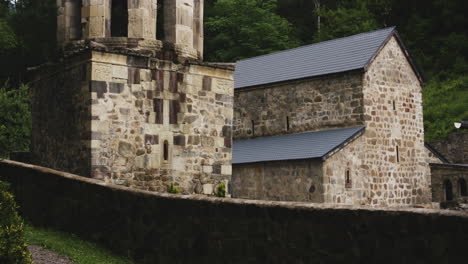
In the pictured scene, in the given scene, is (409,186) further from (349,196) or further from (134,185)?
(134,185)

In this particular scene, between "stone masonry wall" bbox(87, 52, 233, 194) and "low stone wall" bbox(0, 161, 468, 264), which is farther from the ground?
"stone masonry wall" bbox(87, 52, 233, 194)

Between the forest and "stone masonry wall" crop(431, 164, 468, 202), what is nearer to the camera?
"stone masonry wall" crop(431, 164, 468, 202)

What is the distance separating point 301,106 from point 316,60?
7.16 feet

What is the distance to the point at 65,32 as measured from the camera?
13891mm

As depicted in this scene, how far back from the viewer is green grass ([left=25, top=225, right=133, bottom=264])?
30.7 ft

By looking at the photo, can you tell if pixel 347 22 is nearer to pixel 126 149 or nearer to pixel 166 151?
pixel 166 151

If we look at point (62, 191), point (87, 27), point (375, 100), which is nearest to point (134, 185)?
point (62, 191)

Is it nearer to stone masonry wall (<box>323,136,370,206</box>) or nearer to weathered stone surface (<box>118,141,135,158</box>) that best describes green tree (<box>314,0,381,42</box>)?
stone masonry wall (<box>323,136,370,206</box>)

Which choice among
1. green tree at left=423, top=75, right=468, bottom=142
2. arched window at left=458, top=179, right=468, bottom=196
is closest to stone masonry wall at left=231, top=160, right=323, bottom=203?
arched window at left=458, top=179, right=468, bottom=196

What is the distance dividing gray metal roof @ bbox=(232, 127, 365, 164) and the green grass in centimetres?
1168

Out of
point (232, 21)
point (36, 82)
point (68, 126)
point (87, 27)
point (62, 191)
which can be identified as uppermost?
point (232, 21)

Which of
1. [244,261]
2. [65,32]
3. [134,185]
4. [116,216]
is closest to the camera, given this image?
[244,261]

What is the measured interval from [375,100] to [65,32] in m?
13.5

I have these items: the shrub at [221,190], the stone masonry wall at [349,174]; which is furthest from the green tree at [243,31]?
the shrub at [221,190]
